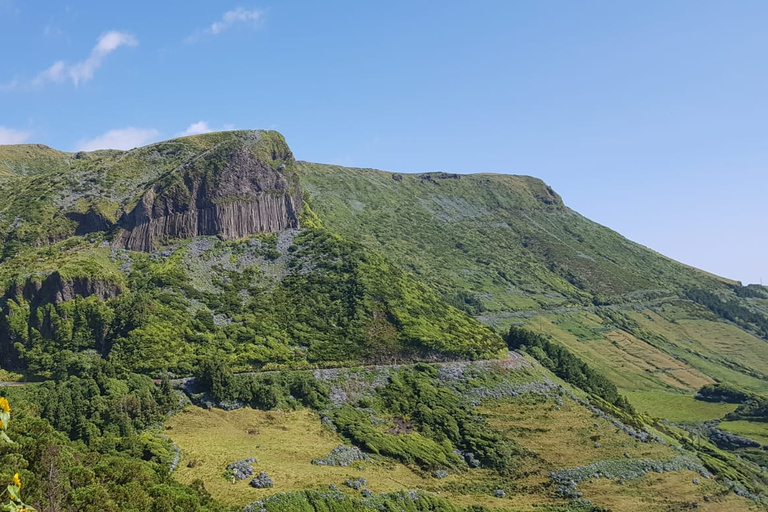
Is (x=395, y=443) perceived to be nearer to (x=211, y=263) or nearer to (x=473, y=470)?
(x=473, y=470)

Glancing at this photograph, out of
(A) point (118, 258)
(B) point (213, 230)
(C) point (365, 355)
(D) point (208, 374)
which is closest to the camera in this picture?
(D) point (208, 374)

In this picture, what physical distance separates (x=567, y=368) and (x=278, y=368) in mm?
71030

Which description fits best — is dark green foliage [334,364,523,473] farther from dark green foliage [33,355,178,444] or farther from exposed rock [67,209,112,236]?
exposed rock [67,209,112,236]

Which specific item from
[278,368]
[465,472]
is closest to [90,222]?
[278,368]

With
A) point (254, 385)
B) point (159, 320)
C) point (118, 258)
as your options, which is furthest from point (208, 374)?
point (118, 258)

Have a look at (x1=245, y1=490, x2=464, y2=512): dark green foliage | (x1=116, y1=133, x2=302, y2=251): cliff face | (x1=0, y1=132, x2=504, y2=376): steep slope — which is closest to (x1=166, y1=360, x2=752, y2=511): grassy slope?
(x1=245, y1=490, x2=464, y2=512): dark green foliage

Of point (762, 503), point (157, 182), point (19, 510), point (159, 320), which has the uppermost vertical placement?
point (157, 182)

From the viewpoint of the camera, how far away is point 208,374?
7944 cm

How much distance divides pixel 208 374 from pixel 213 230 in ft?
187

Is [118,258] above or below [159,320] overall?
above

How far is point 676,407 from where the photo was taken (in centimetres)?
14912

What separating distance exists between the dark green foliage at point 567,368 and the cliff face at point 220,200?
6926cm

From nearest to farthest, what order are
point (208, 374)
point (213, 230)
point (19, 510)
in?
point (19, 510) → point (208, 374) → point (213, 230)

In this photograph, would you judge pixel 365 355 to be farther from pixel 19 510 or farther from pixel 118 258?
pixel 19 510
